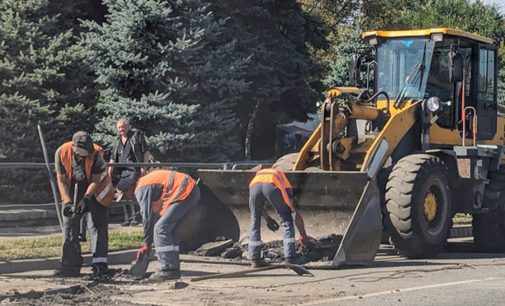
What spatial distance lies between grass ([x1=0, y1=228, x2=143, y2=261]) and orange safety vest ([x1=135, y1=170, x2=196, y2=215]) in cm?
224

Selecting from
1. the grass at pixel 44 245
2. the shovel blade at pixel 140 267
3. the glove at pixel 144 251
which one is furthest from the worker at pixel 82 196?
the grass at pixel 44 245

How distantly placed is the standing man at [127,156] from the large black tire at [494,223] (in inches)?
232

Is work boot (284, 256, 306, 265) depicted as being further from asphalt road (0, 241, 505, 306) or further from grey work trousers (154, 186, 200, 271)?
grey work trousers (154, 186, 200, 271)

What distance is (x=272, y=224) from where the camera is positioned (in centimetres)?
1254

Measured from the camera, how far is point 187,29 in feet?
60.8

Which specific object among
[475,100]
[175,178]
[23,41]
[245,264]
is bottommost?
[245,264]

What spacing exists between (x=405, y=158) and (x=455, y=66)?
2166mm

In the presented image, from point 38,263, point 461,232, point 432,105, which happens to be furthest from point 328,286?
point 461,232

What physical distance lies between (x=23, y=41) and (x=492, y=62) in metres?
9.43

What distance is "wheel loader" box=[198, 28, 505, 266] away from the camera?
12344 mm

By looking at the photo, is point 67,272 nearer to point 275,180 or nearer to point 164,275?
point 164,275

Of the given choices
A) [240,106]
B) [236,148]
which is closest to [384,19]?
[240,106]

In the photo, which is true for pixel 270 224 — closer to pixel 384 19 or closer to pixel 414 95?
pixel 414 95

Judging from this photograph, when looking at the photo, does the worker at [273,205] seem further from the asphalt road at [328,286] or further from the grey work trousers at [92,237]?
the grey work trousers at [92,237]
